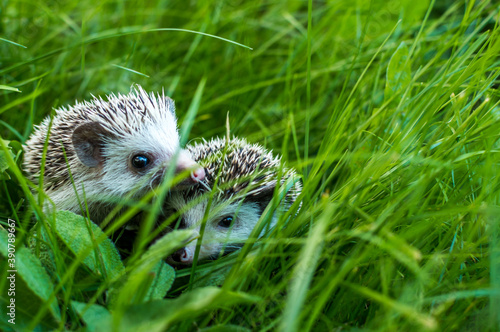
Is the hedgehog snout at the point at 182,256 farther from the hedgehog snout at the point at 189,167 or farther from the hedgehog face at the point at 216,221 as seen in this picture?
the hedgehog snout at the point at 189,167

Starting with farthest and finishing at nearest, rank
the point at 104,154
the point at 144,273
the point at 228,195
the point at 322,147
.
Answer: the point at 104,154 < the point at 228,195 < the point at 322,147 < the point at 144,273

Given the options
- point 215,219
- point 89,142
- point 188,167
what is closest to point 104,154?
point 89,142

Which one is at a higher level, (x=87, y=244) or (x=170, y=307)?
(x=87, y=244)

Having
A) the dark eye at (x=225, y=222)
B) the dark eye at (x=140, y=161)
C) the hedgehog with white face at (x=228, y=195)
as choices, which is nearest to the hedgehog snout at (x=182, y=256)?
the hedgehog with white face at (x=228, y=195)

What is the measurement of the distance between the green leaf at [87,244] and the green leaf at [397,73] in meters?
1.83

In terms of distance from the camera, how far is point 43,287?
159 cm

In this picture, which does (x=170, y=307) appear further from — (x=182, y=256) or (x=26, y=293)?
(x=182, y=256)

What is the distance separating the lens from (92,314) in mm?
1547

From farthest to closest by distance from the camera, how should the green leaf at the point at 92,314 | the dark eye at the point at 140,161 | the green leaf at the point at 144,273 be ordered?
the dark eye at the point at 140,161, the green leaf at the point at 92,314, the green leaf at the point at 144,273

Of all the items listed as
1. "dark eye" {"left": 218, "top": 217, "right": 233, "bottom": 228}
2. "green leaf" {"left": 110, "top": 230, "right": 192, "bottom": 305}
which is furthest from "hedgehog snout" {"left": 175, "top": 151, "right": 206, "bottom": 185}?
"green leaf" {"left": 110, "top": 230, "right": 192, "bottom": 305}

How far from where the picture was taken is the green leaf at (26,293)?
1.55m

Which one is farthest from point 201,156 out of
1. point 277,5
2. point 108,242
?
point 277,5

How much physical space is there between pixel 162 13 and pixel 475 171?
3.23 meters

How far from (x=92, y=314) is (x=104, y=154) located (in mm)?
1341
